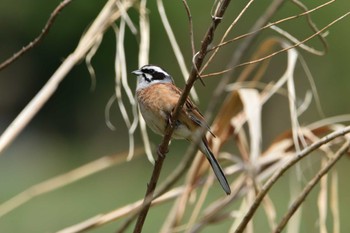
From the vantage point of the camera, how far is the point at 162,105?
262 centimetres

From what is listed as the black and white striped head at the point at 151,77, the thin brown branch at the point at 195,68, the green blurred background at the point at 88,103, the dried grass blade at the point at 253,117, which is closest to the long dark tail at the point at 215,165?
the dried grass blade at the point at 253,117

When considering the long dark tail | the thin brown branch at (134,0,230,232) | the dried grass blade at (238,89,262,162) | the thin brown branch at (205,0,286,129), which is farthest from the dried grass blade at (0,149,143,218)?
the thin brown branch at (205,0,286,129)

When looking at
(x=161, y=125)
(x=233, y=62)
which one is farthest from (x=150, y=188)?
(x=161, y=125)

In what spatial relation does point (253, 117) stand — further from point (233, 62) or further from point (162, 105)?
point (233, 62)

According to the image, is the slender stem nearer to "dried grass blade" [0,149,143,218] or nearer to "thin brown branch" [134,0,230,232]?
"thin brown branch" [134,0,230,232]

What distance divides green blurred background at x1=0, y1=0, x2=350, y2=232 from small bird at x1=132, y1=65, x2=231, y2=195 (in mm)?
4706

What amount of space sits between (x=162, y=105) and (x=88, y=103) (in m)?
10.3

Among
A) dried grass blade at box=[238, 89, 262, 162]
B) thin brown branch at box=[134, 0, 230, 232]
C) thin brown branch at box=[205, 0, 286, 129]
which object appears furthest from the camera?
dried grass blade at box=[238, 89, 262, 162]

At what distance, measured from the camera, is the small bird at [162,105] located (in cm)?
255

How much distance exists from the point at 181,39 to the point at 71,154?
2573mm

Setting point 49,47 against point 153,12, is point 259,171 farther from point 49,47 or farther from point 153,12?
point 49,47

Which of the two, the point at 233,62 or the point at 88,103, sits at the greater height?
the point at 88,103

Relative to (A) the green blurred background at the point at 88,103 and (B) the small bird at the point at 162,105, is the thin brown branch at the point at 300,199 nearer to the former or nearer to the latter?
(B) the small bird at the point at 162,105

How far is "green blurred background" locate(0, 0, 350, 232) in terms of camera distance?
9422 mm
